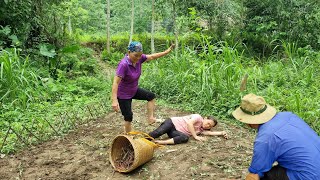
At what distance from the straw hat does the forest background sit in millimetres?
2564

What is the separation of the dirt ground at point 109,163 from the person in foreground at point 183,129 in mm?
85

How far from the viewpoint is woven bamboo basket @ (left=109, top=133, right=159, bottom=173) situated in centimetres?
344

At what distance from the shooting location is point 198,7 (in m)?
13.3

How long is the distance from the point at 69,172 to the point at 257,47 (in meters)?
11.7

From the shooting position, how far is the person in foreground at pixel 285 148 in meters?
2.29

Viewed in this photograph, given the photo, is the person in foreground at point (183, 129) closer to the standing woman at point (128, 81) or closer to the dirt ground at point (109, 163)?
the dirt ground at point (109, 163)

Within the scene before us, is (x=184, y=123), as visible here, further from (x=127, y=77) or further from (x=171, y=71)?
(x=171, y=71)

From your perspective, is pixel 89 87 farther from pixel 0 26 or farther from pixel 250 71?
pixel 250 71

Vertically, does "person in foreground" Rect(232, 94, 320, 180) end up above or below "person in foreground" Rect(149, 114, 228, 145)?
above

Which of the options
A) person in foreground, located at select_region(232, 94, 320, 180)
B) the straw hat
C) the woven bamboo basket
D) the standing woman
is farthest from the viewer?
the standing woman

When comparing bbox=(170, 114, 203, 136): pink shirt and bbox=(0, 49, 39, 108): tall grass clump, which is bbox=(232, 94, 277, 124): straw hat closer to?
bbox=(170, 114, 203, 136): pink shirt

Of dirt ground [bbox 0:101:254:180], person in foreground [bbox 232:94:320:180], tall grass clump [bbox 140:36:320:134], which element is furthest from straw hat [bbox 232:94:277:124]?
tall grass clump [bbox 140:36:320:134]

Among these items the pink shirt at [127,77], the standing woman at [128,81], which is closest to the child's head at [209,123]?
the standing woman at [128,81]

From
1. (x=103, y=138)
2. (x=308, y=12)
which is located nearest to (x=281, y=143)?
(x=103, y=138)
